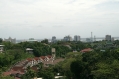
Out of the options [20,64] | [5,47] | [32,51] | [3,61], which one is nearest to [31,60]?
[20,64]

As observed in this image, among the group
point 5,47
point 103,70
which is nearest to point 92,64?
point 103,70

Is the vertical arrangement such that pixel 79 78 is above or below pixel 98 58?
below

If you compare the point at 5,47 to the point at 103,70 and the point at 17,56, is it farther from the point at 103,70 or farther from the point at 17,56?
the point at 103,70

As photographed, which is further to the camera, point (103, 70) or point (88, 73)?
point (88, 73)

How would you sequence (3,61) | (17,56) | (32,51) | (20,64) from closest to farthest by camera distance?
(3,61)
(20,64)
(17,56)
(32,51)

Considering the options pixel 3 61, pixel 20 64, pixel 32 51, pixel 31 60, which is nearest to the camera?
pixel 3 61

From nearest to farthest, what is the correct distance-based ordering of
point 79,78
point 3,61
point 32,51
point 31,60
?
point 79,78 → point 3,61 → point 31,60 → point 32,51

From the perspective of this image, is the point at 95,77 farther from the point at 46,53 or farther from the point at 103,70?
the point at 46,53

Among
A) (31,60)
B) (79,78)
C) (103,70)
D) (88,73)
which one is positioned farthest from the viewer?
(31,60)

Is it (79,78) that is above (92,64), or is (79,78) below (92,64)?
below
